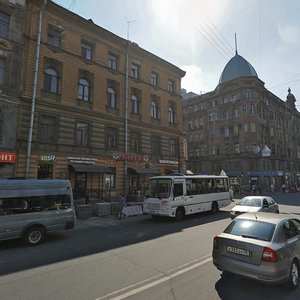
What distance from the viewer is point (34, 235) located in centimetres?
1048

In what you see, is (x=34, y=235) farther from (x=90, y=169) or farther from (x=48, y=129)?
(x=48, y=129)

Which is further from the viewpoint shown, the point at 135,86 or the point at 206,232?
the point at 135,86

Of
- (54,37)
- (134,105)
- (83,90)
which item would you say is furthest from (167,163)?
(54,37)

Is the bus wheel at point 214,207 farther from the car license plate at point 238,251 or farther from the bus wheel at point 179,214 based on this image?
the car license plate at point 238,251

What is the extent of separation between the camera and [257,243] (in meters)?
5.87

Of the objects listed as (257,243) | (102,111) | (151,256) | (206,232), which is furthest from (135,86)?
(257,243)

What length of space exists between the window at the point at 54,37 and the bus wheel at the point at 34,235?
59.2 feet

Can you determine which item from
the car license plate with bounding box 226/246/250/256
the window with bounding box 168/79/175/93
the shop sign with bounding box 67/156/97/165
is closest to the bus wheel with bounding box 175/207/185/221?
the car license plate with bounding box 226/246/250/256

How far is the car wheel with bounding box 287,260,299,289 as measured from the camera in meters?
5.81

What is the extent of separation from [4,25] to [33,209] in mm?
16621

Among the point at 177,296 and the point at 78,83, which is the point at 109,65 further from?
the point at 177,296

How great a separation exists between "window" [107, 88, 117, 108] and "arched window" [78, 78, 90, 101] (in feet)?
7.50

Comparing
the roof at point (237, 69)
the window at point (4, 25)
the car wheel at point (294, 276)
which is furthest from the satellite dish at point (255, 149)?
the car wheel at point (294, 276)

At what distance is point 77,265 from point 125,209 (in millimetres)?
10781
